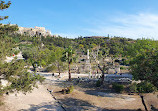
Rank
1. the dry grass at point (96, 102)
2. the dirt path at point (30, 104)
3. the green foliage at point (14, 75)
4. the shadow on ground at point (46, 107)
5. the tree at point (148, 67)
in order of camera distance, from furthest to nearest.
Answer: the dry grass at point (96, 102), the shadow on ground at point (46, 107), the dirt path at point (30, 104), the tree at point (148, 67), the green foliage at point (14, 75)

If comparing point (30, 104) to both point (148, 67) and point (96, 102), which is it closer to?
point (96, 102)

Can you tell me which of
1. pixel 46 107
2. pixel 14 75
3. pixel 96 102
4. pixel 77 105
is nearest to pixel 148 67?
pixel 96 102

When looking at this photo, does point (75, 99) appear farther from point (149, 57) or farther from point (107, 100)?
point (149, 57)

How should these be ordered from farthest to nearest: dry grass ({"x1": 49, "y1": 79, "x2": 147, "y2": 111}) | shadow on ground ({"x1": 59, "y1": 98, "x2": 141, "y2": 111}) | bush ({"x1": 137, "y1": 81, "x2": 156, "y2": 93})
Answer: dry grass ({"x1": 49, "y1": 79, "x2": 147, "y2": 111})
shadow on ground ({"x1": 59, "y1": 98, "x2": 141, "y2": 111})
bush ({"x1": 137, "y1": 81, "x2": 156, "y2": 93})

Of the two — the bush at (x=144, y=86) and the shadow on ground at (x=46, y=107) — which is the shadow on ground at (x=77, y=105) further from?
the bush at (x=144, y=86)

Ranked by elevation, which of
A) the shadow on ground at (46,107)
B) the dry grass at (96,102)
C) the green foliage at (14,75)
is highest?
the green foliage at (14,75)

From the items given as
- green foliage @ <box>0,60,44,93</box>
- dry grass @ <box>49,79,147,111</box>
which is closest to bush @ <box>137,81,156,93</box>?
dry grass @ <box>49,79,147,111</box>

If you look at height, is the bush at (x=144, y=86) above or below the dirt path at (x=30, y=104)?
above

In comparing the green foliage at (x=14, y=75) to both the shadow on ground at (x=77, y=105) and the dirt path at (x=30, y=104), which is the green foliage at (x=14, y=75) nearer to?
the dirt path at (x=30, y=104)

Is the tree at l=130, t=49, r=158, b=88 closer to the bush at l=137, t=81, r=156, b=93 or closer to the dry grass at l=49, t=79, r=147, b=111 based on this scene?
the bush at l=137, t=81, r=156, b=93

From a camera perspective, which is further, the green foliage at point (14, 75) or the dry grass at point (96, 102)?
the dry grass at point (96, 102)

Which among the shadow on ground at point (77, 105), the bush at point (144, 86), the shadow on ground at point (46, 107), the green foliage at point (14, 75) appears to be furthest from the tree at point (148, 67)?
the green foliage at point (14, 75)

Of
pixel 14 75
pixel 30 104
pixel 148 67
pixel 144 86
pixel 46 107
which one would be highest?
pixel 148 67

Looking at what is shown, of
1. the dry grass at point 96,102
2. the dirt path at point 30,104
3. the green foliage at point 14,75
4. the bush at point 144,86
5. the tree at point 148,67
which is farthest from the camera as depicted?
the dry grass at point 96,102
